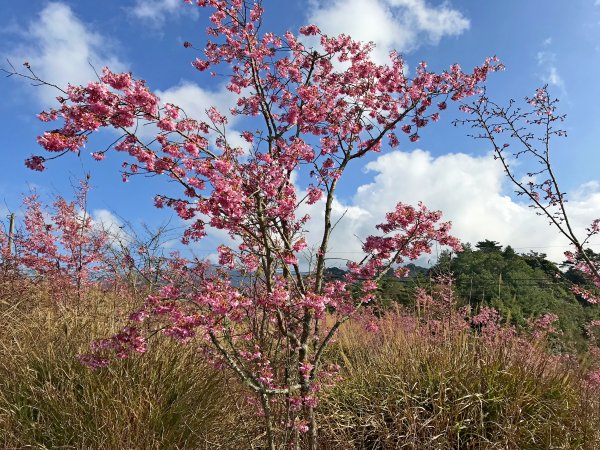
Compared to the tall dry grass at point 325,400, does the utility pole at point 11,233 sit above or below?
above

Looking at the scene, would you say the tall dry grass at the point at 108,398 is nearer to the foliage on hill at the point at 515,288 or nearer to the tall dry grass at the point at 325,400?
the tall dry grass at the point at 325,400

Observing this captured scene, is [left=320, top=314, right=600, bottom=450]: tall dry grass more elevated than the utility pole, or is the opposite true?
the utility pole

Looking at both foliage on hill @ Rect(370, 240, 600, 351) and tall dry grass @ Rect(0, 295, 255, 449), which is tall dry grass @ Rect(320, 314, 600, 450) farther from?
foliage on hill @ Rect(370, 240, 600, 351)

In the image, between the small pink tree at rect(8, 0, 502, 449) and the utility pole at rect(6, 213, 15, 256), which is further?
the utility pole at rect(6, 213, 15, 256)

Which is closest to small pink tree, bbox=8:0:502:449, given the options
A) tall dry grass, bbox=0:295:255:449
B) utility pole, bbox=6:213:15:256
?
tall dry grass, bbox=0:295:255:449

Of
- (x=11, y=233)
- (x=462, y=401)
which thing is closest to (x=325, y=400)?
(x=462, y=401)

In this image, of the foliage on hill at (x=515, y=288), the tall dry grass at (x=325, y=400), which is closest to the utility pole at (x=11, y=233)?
the tall dry grass at (x=325, y=400)

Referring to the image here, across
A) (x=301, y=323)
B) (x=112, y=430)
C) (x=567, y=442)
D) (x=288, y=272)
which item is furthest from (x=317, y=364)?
(x=567, y=442)

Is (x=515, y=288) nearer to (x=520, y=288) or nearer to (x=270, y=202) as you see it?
(x=520, y=288)

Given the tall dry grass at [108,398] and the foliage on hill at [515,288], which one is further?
the foliage on hill at [515,288]

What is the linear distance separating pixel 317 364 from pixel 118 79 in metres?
2.68

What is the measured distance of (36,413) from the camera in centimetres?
404

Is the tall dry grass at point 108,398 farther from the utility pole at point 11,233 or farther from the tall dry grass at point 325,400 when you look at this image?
the utility pole at point 11,233

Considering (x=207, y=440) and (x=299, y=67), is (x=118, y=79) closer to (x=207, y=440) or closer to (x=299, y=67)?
(x=299, y=67)
